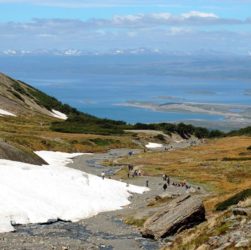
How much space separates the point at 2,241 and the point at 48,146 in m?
87.9

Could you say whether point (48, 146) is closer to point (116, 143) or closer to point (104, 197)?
point (116, 143)

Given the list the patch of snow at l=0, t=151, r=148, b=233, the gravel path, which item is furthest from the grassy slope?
the patch of snow at l=0, t=151, r=148, b=233

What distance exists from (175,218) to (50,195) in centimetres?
1554

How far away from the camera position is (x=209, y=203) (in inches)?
2191

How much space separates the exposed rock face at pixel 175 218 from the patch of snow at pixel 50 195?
903cm

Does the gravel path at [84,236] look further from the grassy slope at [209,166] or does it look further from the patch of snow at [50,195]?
the grassy slope at [209,166]

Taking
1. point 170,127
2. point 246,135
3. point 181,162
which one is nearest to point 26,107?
point 170,127

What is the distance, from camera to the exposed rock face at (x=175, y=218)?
41.8m

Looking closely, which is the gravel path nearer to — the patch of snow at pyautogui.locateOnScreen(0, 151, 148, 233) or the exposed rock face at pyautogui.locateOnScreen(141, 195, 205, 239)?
the exposed rock face at pyautogui.locateOnScreen(141, 195, 205, 239)

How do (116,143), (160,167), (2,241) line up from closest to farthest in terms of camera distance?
(2,241) < (160,167) < (116,143)

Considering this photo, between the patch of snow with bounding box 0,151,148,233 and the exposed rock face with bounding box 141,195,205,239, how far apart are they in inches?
355

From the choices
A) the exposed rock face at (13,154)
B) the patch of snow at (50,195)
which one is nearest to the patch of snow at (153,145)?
the patch of snow at (50,195)

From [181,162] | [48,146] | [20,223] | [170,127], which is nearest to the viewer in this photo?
[20,223]

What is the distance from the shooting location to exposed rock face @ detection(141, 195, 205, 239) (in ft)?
137
